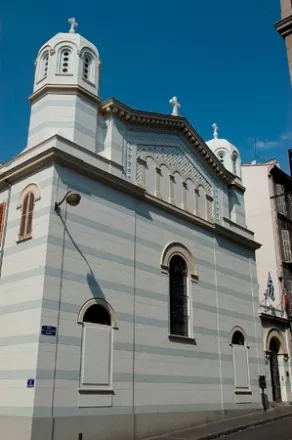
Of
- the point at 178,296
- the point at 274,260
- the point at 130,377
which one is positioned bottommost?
the point at 130,377

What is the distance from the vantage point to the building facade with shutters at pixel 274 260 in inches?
864

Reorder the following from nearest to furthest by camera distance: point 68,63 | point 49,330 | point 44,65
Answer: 1. point 49,330
2. point 68,63
3. point 44,65

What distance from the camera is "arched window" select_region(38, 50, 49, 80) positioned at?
1611cm

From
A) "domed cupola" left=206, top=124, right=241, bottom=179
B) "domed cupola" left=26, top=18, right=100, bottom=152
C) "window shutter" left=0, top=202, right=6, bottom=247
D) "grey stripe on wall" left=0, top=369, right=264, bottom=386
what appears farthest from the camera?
"domed cupola" left=206, top=124, right=241, bottom=179

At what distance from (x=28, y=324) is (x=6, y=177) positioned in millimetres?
5134

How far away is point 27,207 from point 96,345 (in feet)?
15.1

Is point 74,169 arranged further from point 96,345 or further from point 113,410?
point 113,410

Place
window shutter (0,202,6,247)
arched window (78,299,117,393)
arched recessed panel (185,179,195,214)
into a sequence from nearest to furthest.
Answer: arched window (78,299,117,393) < window shutter (0,202,6,247) < arched recessed panel (185,179,195,214)

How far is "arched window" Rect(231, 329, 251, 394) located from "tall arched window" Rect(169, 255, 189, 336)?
3.03 m

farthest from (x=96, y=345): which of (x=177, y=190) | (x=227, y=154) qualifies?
(x=227, y=154)

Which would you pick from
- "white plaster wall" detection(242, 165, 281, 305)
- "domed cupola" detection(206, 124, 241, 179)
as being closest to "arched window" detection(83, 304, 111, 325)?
"domed cupola" detection(206, 124, 241, 179)

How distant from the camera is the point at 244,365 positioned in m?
18.5

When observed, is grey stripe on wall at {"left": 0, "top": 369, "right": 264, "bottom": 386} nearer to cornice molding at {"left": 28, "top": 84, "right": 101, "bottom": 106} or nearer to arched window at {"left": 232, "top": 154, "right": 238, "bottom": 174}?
cornice molding at {"left": 28, "top": 84, "right": 101, "bottom": 106}

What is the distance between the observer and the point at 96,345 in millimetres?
13086
